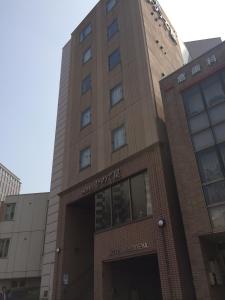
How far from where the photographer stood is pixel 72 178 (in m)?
22.1

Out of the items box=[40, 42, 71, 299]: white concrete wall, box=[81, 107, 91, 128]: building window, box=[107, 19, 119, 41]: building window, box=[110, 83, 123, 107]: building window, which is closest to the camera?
box=[40, 42, 71, 299]: white concrete wall

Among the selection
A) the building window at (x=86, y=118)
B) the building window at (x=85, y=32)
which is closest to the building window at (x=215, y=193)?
the building window at (x=86, y=118)

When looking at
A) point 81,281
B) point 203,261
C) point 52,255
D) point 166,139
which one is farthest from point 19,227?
point 203,261

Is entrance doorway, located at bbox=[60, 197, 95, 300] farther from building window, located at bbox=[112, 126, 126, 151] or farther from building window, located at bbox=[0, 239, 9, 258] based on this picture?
building window, located at bbox=[0, 239, 9, 258]

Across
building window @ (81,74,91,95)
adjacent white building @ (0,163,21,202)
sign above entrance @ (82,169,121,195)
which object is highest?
adjacent white building @ (0,163,21,202)

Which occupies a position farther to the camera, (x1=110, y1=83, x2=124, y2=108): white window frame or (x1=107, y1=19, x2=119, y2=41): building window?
(x1=107, y1=19, x2=119, y2=41): building window

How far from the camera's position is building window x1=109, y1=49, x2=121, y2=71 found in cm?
2287

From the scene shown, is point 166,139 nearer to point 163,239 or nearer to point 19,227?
point 163,239

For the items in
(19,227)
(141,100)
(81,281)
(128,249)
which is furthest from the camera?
(19,227)

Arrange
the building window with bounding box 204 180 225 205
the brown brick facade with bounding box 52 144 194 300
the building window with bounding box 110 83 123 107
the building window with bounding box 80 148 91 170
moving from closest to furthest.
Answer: the building window with bounding box 204 180 225 205 → the brown brick facade with bounding box 52 144 194 300 → the building window with bounding box 110 83 123 107 → the building window with bounding box 80 148 91 170

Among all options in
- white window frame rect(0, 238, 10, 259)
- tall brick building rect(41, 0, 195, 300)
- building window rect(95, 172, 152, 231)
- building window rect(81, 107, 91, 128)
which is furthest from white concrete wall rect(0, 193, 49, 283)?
building window rect(95, 172, 152, 231)

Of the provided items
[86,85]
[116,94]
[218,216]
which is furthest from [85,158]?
[218,216]

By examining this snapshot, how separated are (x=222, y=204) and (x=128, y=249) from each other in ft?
18.8

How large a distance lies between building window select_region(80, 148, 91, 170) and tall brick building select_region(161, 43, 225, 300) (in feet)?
23.8
